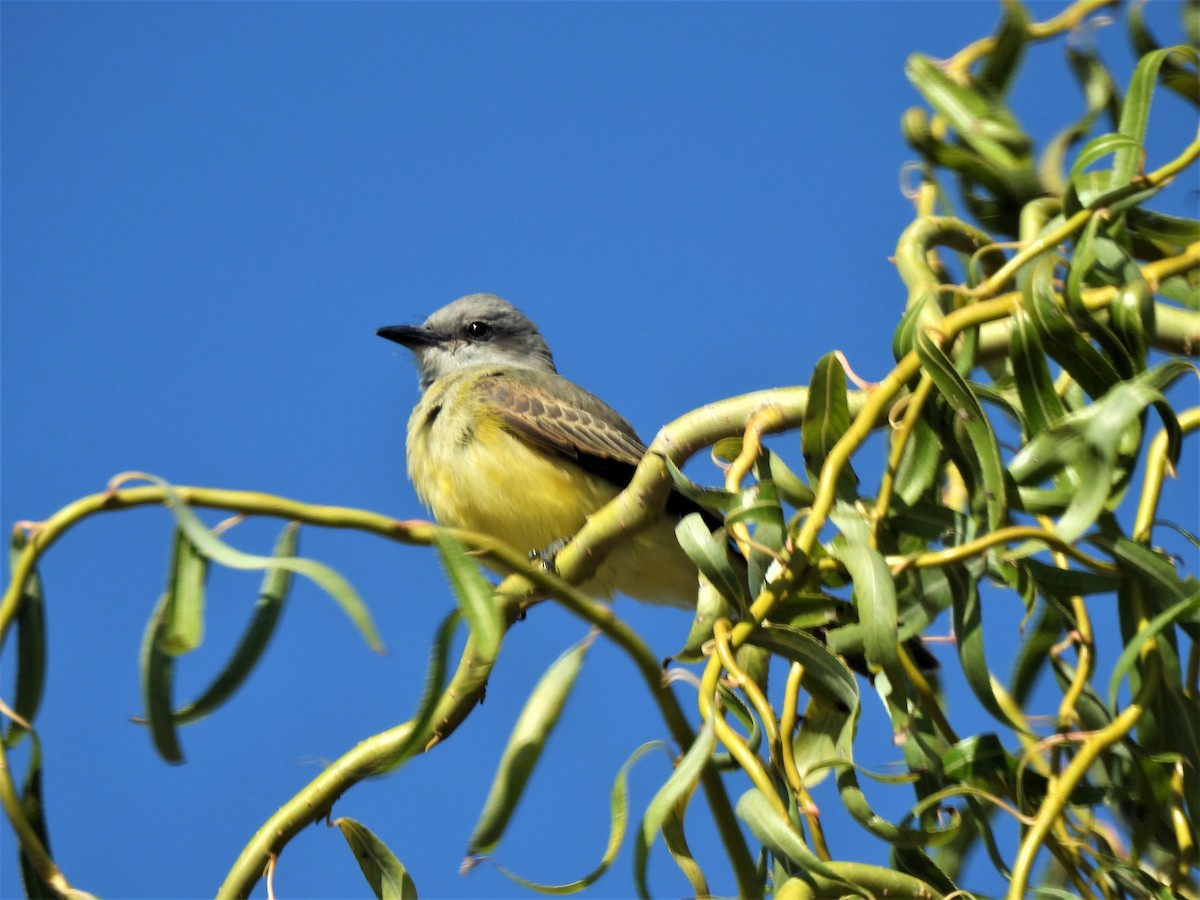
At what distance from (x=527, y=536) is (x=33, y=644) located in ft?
10.5

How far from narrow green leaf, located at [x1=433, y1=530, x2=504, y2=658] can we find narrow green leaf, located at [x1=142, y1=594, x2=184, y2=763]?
0.39 metres

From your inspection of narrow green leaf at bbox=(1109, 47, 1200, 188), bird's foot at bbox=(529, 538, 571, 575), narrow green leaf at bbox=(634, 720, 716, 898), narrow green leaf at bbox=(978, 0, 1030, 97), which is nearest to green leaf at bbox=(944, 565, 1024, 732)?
narrow green leaf at bbox=(634, 720, 716, 898)

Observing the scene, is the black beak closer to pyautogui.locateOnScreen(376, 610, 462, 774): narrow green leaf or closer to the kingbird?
the kingbird

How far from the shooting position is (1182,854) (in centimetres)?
246

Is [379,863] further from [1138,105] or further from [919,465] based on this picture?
[1138,105]

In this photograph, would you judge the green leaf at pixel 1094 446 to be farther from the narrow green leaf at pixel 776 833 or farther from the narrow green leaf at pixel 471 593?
the narrow green leaf at pixel 471 593

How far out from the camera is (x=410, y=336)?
20.8 feet

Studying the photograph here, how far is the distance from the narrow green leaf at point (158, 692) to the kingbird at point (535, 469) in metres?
3.00

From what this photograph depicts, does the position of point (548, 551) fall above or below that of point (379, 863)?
above

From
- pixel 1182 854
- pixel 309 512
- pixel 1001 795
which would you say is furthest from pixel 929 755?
pixel 309 512

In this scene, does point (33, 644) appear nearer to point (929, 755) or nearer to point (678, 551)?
point (929, 755)

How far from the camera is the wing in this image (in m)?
5.21

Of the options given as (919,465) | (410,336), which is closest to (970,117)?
(919,465)

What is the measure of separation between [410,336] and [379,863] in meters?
4.17
